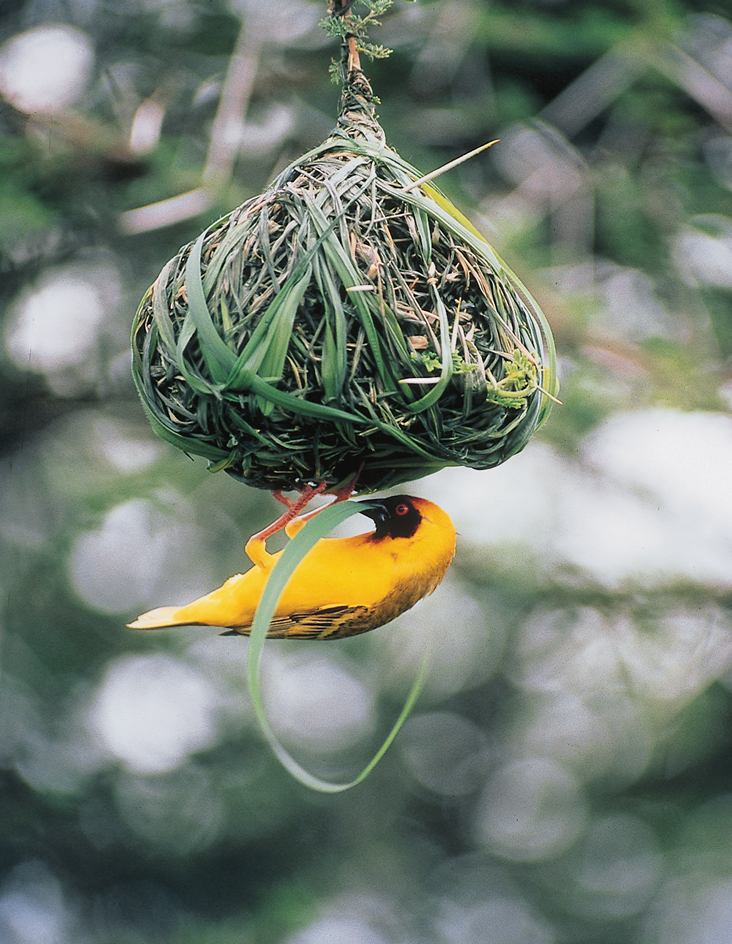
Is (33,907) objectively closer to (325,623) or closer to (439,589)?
(439,589)

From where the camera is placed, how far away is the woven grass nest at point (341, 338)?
2.68 ft

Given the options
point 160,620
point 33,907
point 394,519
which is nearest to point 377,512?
point 394,519

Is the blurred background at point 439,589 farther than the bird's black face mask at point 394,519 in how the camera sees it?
Yes

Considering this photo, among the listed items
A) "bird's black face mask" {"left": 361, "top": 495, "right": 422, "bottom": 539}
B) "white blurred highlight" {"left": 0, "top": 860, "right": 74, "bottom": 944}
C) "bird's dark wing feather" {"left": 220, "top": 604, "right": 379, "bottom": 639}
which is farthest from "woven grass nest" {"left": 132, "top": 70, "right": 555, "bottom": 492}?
"white blurred highlight" {"left": 0, "top": 860, "right": 74, "bottom": 944}

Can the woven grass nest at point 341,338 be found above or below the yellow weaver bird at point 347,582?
above

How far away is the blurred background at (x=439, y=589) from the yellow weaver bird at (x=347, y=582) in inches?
57.3

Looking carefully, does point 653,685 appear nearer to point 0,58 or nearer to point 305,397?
point 305,397

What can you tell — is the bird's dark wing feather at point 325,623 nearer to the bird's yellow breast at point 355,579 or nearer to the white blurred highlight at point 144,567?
the bird's yellow breast at point 355,579

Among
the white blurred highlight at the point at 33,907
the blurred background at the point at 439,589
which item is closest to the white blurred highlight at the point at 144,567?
the blurred background at the point at 439,589

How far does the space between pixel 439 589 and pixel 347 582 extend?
1.65m

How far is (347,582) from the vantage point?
0.93m

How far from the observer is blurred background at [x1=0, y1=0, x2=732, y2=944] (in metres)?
2.37

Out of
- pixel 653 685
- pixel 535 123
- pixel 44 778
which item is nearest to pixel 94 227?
pixel 535 123

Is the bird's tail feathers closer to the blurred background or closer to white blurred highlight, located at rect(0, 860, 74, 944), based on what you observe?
the blurred background
